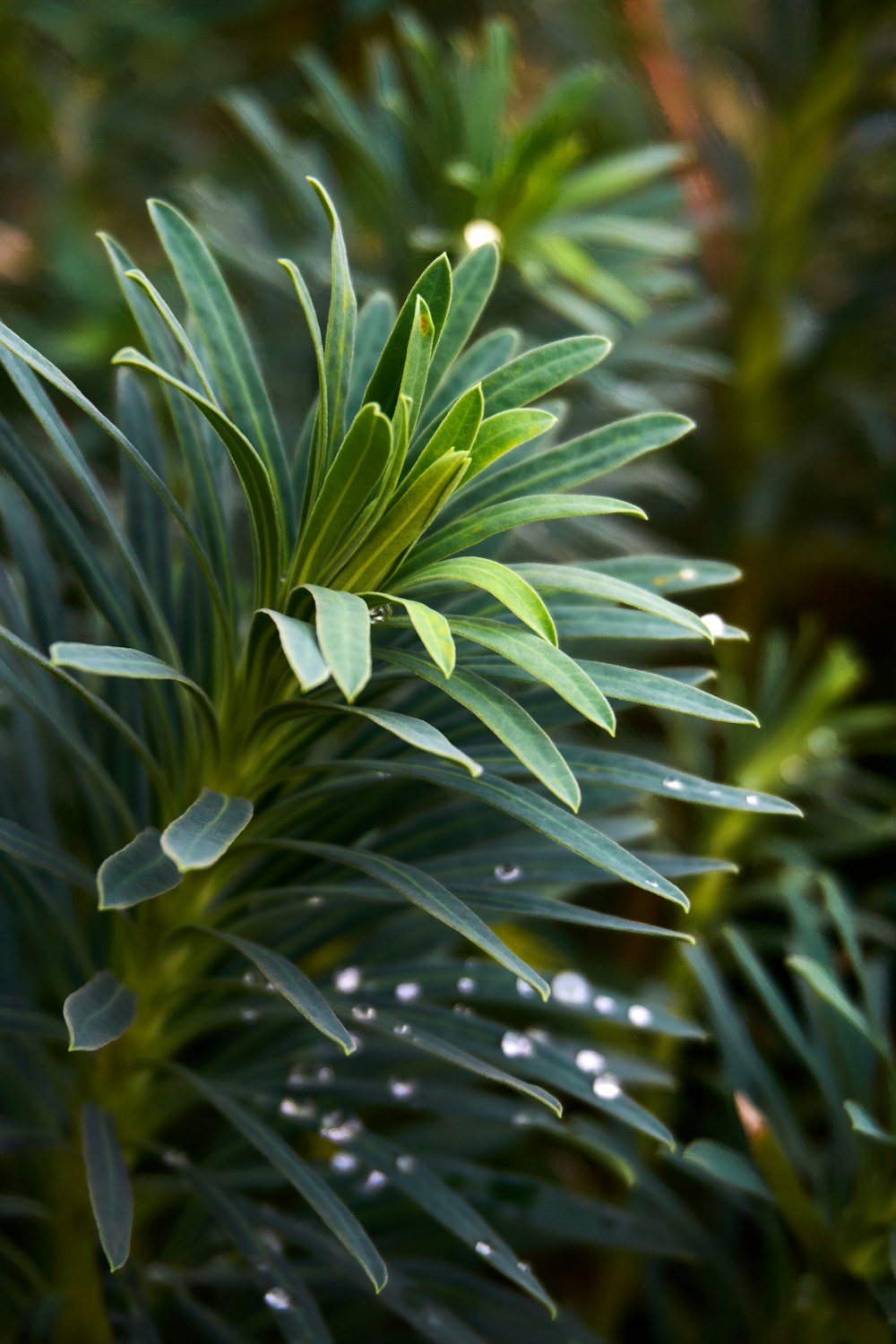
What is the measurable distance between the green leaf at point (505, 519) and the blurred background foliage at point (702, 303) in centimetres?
14

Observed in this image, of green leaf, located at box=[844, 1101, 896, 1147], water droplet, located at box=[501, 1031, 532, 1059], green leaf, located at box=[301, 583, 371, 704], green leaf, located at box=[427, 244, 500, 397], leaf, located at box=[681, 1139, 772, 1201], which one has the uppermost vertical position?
green leaf, located at box=[427, 244, 500, 397]

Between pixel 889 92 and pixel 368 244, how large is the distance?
2.59 ft

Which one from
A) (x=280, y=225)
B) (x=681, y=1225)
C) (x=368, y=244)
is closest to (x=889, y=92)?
(x=368, y=244)

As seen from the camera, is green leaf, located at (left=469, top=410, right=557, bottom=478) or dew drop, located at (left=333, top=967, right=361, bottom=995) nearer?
green leaf, located at (left=469, top=410, right=557, bottom=478)

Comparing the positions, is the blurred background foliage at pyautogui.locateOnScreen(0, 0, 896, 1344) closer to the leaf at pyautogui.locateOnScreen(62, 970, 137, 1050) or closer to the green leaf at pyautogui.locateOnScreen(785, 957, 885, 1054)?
the green leaf at pyautogui.locateOnScreen(785, 957, 885, 1054)

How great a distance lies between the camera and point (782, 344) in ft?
5.08

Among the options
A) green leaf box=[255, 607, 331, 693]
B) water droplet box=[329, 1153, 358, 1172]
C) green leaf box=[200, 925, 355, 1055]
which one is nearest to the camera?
green leaf box=[255, 607, 331, 693]

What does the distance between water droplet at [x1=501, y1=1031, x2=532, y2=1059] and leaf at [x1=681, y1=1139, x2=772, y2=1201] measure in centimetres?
12

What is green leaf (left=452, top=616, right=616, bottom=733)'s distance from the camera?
46cm

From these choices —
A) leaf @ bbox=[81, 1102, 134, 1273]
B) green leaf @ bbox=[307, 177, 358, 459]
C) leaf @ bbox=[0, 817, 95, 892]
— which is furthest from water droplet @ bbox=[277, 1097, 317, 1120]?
green leaf @ bbox=[307, 177, 358, 459]

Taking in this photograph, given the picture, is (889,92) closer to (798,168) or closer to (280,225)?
(798,168)

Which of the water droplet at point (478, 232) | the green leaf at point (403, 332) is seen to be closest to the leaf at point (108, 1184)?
the green leaf at point (403, 332)

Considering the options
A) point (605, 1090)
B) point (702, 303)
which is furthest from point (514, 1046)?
point (702, 303)

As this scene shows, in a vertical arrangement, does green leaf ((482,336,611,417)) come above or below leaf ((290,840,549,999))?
above
